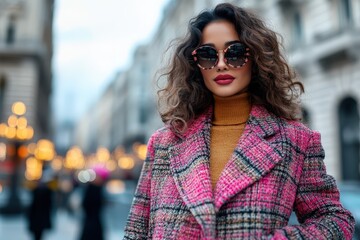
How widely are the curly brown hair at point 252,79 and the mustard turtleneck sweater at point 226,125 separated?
0.08m

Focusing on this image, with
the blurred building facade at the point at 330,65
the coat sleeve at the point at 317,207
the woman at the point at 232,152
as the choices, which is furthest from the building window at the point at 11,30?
the coat sleeve at the point at 317,207

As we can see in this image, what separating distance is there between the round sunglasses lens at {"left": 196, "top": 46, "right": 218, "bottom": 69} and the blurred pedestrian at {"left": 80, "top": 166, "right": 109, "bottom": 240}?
7.09m

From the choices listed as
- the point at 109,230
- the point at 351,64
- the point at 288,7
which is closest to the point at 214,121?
the point at 109,230

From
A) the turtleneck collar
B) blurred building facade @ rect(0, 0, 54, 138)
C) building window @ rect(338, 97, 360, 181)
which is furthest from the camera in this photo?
blurred building facade @ rect(0, 0, 54, 138)

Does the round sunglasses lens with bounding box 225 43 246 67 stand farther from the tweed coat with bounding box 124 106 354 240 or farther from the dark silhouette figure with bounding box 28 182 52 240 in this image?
the dark silhouette figure with bounding box 28 182 52 240

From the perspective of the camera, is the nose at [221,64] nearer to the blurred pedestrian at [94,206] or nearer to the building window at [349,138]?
the blurred pedestrian at [94,206]

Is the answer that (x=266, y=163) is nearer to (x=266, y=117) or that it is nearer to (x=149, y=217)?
(x=266, y=117)

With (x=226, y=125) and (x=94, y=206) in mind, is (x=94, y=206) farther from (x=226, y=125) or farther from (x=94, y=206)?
(x=226, y=125)

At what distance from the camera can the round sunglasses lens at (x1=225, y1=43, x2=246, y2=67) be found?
208 cm

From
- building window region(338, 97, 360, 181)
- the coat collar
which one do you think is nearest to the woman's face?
the coat collar

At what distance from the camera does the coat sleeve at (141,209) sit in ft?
6.80

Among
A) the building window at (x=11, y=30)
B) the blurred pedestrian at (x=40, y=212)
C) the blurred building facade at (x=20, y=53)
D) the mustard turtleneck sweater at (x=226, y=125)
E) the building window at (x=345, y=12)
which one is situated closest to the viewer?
the mustard turtleneck sweater at (x=226, y=125)

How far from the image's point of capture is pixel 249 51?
2115mm

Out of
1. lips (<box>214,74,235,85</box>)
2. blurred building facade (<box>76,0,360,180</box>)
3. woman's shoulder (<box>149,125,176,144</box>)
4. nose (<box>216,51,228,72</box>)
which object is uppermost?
blurred building facade (<box>76,0,360,180</box>)
